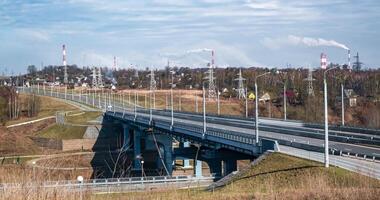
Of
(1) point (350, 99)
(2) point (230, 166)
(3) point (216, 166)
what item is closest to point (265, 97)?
(1) point (350, 99)

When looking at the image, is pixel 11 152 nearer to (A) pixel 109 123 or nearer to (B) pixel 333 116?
(A) pixel 109 123

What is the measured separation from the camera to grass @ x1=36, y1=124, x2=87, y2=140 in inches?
4601

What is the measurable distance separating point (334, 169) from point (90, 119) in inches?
4066

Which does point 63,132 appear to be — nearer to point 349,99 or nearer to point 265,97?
point 265,97

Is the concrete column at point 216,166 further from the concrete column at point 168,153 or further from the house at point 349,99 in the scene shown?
the house at point 349,99

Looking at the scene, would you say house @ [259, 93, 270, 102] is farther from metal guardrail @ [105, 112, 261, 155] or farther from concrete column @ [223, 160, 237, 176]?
concrete column @ [223, 160, 237, 176]

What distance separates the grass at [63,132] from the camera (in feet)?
383

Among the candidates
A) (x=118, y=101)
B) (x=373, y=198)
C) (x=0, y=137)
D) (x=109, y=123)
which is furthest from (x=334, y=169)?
(x=118, y=101)

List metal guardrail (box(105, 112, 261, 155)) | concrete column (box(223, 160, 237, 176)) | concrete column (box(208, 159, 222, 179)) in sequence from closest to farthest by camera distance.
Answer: metal guardrail (box(105, 112, 261, 155)) → concrete column (box(223, 160, 237, 176)) → concrete column (box(208, 159, 222, 179))

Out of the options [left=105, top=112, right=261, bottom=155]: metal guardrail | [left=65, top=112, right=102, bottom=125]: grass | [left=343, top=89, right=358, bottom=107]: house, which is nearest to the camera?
[left=105, top=112, right=261, bottom=155]: metal guardrail

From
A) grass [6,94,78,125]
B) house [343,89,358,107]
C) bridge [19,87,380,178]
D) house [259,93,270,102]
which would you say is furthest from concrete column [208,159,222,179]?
grass [6,94,78,125]

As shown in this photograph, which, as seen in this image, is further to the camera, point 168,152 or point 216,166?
point 168,152

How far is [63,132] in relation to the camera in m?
120

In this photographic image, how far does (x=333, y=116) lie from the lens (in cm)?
10862
